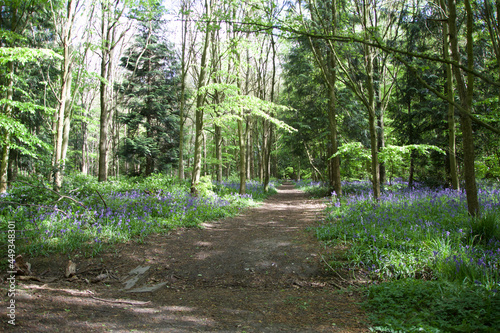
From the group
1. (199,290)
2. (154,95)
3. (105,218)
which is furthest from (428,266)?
(154,95)

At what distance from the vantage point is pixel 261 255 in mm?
4992

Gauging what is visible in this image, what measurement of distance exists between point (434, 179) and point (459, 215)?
296 inches

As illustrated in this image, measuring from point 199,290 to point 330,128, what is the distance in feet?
32.0

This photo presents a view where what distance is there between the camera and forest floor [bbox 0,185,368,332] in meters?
2.50

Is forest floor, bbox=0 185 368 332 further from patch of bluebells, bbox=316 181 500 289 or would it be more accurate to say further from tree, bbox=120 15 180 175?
tree, bbox=120 15 180 175

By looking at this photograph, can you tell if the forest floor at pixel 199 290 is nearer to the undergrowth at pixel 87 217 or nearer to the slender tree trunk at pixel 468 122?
the undergrowth at pixel 87 217

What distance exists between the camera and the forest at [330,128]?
3.67 meters

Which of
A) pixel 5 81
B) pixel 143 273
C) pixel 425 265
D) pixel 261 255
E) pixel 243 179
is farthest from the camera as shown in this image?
pixel 243 179

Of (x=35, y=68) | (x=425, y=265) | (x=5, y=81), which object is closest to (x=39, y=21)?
(x=35, y=68)

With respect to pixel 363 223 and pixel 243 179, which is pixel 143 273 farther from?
pixel 243 179

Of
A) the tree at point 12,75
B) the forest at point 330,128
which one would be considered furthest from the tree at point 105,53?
the tree at point 12,75

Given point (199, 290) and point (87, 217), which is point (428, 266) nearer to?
point (199, 290)

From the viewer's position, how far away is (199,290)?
3.85 meters

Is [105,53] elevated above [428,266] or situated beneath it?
elevated above
